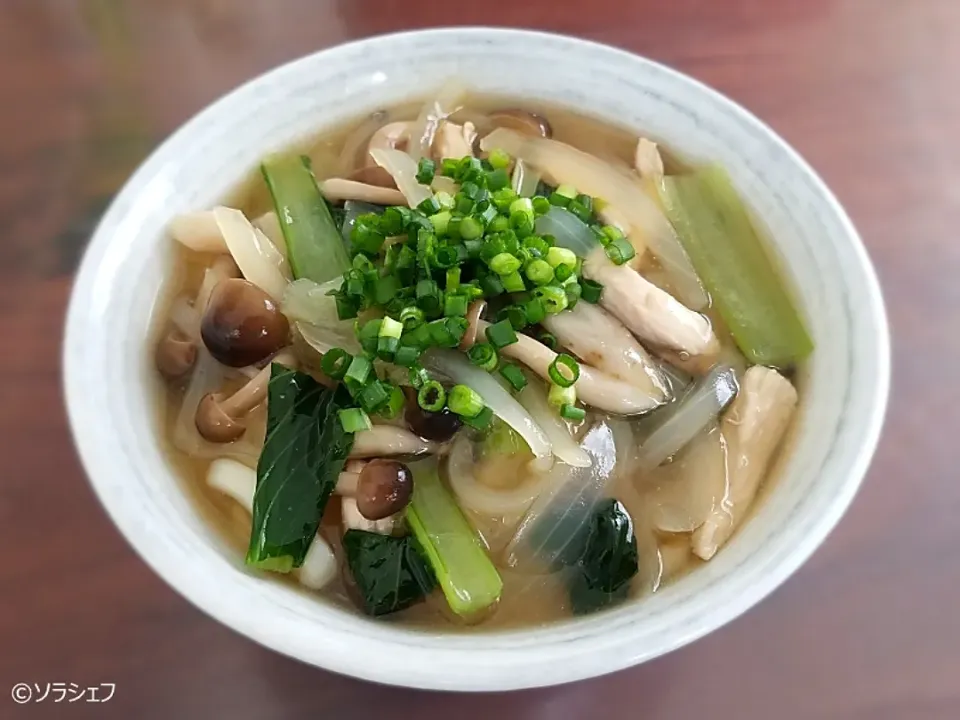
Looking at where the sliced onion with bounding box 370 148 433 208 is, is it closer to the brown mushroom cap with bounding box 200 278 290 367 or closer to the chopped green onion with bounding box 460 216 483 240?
the chopped green onion with bounding box 460 216 483 240

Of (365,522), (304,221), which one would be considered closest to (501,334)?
(365,522)

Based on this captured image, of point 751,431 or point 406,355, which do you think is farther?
point 751,431

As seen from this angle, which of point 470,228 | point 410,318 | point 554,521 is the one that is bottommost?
point 554,521

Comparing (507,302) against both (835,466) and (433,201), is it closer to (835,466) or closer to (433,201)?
(433,201)

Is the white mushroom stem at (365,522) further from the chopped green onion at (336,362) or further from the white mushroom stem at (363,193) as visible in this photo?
the white mushroom stem at (363,193)

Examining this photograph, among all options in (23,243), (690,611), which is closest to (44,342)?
(23,243)

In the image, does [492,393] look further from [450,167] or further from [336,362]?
[450,167]

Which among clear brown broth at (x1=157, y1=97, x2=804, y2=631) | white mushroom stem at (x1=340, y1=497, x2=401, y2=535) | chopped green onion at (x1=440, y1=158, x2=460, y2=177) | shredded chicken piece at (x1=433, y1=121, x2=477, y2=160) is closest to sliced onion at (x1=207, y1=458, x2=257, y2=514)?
clear brown broth at (x1=157, y1=97, x2=804, y2=631)
